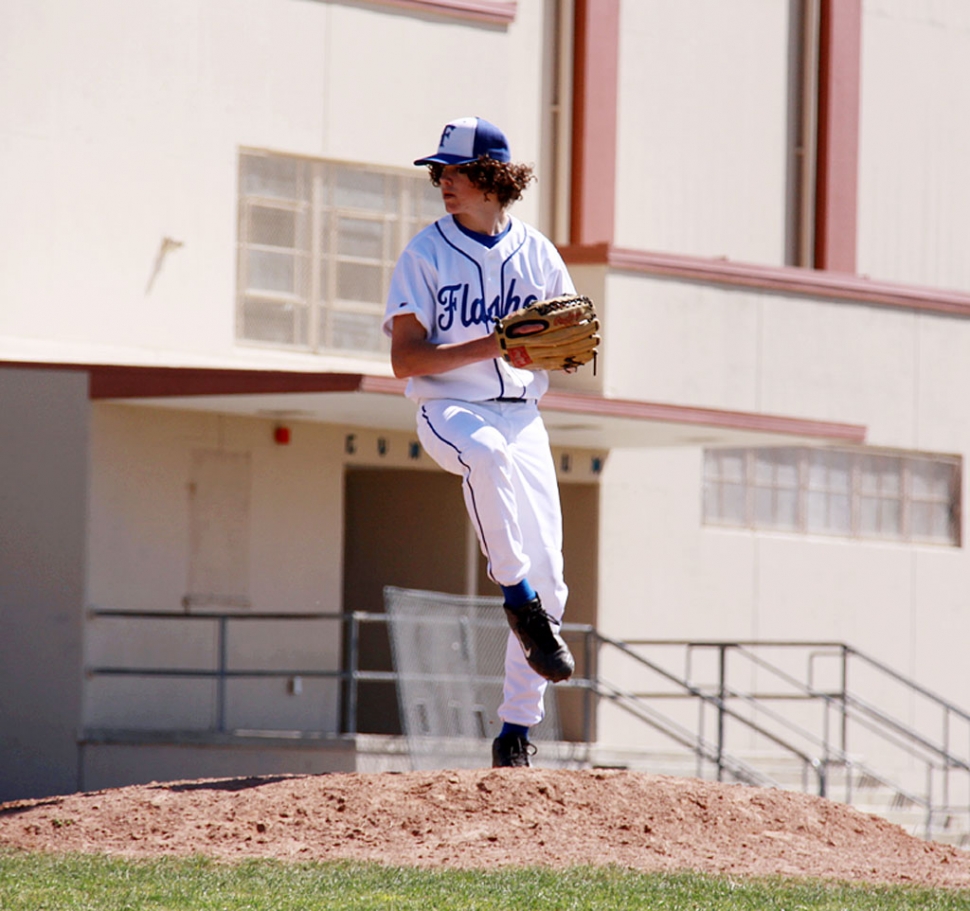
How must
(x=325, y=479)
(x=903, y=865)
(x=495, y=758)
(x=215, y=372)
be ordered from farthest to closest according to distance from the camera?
(x=325, y=479) → (x=215, y=372) → (x=495, y=758) → (x=903, y=865)

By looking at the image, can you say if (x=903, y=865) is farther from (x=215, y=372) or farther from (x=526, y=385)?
(x=215, y=372)

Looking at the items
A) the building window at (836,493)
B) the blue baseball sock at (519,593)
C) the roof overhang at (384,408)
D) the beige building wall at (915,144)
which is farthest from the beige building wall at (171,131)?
the blue baseball sock at (519,593)

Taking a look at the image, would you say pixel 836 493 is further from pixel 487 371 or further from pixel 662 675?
pixel 487 371

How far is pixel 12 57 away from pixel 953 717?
11520 mm

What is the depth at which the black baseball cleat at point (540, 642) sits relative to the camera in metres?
7.64

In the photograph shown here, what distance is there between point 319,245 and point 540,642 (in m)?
11.1

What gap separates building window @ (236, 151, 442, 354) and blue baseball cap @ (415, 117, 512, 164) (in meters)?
10.0

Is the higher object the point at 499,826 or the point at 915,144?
the point at 915,144

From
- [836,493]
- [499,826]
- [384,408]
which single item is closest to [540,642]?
[499,826]

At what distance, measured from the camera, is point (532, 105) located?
792 inches

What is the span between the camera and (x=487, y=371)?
8.00 meters

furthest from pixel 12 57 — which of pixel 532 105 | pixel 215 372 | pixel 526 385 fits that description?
pixel 526 385

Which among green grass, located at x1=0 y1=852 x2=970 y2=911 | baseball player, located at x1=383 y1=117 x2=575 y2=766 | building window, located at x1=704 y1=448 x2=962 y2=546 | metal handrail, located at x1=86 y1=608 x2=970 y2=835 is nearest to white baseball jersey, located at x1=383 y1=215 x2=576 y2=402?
baseball player, located at x1=383 y1=117 x2=575 y2=766

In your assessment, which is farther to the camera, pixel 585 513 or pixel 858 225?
pixel 858 225
